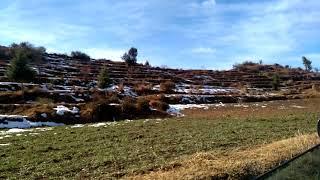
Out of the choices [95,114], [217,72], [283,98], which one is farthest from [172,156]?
[217,72]

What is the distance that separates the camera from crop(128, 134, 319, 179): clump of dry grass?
12.7 metres

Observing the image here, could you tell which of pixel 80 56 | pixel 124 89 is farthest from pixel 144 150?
pixel 80 56

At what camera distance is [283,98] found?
292ft

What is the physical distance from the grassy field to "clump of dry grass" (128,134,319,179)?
25 mm

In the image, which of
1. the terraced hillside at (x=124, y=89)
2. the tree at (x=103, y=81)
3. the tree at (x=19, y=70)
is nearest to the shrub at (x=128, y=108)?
the terraced hillside at (x=124, y=89)

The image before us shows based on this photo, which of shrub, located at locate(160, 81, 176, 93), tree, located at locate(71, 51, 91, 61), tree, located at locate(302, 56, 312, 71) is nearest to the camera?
shrub, located at locate(160, 81, 176, 93)

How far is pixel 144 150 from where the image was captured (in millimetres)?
21359

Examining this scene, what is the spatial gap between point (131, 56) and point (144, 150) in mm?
129317

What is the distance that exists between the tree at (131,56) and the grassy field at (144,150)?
115394mm

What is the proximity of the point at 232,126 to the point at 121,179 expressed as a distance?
17.7 m

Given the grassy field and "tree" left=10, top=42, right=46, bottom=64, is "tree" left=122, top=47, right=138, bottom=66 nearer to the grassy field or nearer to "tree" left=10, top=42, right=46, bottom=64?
"tree" left=10, top=42, right=46, bottom=64

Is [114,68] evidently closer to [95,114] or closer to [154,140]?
[95,114]

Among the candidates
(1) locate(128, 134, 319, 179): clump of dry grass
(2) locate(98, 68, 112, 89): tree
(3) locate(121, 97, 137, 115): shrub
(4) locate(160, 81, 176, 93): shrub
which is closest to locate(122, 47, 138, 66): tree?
(4) locate(160, 81, 176, 93): shrub

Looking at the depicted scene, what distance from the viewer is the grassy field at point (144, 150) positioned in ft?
49.3
